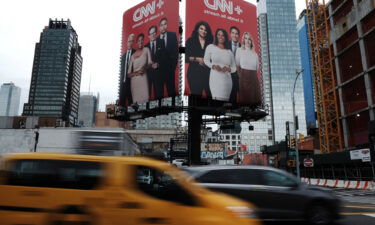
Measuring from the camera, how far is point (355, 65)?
134 ft

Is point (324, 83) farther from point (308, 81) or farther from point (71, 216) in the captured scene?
point (71, 216)

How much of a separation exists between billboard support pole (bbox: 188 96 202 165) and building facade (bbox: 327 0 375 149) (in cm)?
2041

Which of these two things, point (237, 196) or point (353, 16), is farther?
point (353, 16)

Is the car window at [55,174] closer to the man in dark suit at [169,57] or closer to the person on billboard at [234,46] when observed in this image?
the man in dark suit at [169,57]

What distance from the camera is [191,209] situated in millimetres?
4621

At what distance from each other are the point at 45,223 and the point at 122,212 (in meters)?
1.26

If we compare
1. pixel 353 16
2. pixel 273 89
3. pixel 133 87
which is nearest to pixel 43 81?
pixel 273 89

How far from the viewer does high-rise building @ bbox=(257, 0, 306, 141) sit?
577 ft

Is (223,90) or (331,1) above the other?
(331,1)

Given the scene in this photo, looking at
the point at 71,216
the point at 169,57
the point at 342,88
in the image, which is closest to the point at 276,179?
the point at 71,216

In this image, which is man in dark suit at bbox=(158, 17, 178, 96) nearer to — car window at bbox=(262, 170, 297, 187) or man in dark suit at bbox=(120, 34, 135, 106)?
man in dark suit at bbox=(120, 34, 135, 106)

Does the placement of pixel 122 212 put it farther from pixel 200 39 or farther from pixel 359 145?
pixel 359 145

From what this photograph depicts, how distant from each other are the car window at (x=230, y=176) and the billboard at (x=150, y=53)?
89.8 ft

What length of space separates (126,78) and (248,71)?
Result: 1574 cm
